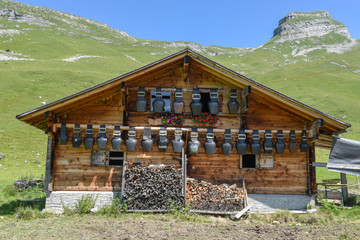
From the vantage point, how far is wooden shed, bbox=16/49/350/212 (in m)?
13.3

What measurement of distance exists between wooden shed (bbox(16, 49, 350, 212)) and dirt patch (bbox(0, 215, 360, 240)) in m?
2.59

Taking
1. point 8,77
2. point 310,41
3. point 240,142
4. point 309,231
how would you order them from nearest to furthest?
1. point 309,231
2. point 240,142
3. point 8,77
4. point 310,41

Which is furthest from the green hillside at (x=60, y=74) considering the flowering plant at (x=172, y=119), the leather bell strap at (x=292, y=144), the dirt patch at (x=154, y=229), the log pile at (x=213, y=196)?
the flowering plant at (x=172, y=119)

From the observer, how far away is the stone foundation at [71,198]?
13.1 meters

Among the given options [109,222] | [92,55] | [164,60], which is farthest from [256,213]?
[92,55]

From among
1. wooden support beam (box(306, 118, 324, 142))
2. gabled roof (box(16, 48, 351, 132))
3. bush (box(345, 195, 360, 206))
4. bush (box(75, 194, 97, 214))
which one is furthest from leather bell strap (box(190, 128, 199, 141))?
bush (box(345, 195, 360, 206))

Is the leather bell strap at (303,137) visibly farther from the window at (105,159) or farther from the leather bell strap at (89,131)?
the leather bell strap at (89,131)

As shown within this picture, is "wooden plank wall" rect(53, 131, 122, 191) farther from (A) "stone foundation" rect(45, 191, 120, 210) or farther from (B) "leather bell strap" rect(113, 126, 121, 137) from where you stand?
(B) "leather bell strap" rect(113, 126, 121, 137)

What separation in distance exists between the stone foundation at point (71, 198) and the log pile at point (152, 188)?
1.07 m

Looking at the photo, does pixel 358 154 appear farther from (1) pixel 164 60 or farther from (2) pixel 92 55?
(2) pixel 92 55

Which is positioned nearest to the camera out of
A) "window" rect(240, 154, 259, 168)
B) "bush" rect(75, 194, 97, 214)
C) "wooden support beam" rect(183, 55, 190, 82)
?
"bush" rect(75, 194, 97, 214)

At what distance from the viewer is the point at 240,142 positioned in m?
13.5

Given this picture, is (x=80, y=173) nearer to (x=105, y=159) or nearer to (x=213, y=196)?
(x=105, y=159)

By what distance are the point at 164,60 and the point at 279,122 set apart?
6.28 m
